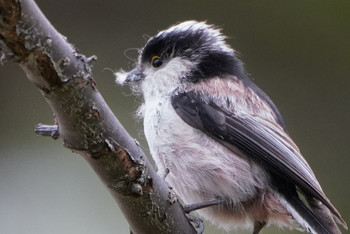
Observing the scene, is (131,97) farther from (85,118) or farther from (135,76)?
(85,118)

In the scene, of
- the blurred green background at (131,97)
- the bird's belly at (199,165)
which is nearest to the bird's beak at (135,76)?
the blurred green background at (131,97)

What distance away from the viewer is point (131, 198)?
1858 millimetres

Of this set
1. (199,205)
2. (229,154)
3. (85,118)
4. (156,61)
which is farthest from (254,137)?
(85,118)

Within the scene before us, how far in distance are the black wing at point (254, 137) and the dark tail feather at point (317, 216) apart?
0.12 ft

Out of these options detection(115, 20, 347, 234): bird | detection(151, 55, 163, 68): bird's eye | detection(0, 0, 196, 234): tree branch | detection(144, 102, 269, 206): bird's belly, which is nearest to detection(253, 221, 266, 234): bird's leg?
detection(115, 20, 347, 234): bird

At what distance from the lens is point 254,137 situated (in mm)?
2398

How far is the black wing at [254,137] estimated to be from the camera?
229 cm

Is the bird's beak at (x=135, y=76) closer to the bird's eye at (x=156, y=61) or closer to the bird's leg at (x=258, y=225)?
the bird's eye at (x=156, y=61)

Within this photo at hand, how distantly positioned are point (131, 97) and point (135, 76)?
1.66 ft

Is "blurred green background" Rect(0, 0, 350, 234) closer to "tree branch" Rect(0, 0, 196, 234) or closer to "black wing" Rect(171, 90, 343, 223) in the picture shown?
"black wing" Rect(171, 90, 343, 223)

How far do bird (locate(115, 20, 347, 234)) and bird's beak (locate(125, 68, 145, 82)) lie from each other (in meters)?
0.17

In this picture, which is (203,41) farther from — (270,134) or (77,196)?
(77,196)

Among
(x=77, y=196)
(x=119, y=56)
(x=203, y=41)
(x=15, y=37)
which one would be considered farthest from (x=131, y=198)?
(x=119, y=56)

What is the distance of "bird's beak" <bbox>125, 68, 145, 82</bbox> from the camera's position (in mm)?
2945
